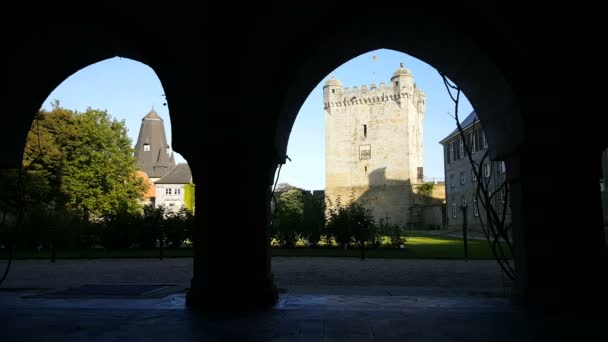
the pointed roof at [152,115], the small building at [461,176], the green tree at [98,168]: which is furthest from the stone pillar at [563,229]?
the pointed roof at [152,115]

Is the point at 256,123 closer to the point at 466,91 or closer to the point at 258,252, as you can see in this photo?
the point at 258,252

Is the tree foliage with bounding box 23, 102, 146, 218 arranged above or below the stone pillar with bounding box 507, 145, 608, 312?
above

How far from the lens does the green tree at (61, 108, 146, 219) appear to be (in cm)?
3231

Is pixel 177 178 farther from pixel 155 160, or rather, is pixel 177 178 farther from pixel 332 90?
pixel 332 90

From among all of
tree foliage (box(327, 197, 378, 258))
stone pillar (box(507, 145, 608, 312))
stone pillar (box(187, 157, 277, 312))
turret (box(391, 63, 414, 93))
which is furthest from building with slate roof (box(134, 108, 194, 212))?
stone pillar (box(507, 145, 608, 312))

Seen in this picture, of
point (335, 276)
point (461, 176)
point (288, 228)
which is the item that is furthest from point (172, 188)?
point (335, 276)

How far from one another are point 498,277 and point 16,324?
7.75 metres

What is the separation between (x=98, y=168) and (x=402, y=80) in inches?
1315

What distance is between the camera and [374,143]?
174 ft

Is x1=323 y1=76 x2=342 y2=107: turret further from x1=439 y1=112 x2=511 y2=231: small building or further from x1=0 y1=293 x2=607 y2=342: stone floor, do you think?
x1=0 y1=293 x2=607 y2=342: stone floor

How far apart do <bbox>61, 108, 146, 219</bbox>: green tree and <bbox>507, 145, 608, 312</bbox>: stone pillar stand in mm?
31155

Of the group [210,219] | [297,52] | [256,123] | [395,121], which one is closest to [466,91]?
[297,52]

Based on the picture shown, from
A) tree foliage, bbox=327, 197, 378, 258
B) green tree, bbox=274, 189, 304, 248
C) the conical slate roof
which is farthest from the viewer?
the conical slate roof

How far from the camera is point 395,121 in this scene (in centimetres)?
5234
